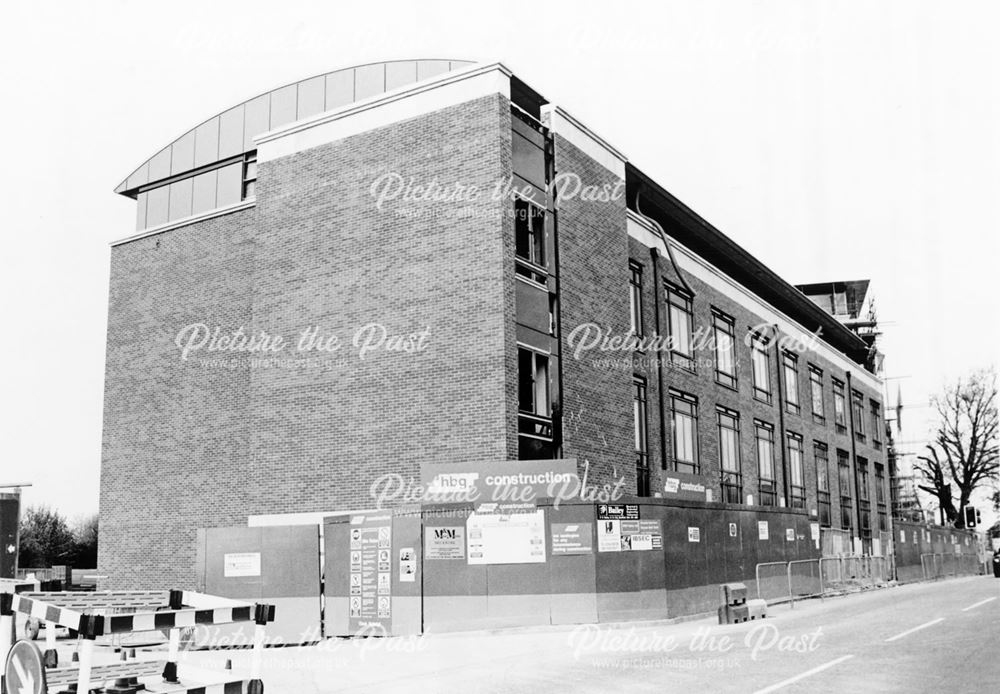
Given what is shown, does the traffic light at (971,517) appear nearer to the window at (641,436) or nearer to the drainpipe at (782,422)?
the drainpipe at (782,422)

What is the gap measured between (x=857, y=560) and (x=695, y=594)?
15098 millimetres

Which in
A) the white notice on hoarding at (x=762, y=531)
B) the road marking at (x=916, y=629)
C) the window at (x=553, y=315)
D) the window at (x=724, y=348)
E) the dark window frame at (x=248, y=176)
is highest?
the dark window frame at (x=248, y=176)

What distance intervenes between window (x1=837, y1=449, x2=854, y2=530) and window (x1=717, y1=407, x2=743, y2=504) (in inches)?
539

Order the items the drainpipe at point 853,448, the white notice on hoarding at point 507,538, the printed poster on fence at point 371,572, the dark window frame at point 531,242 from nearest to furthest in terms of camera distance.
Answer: the white notice on hoarding at point 507,538, the printed poster on fence at point 371,572, the dark window frame at point 531,242, the drainpipe at point 853,448

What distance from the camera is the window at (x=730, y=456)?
34625mm

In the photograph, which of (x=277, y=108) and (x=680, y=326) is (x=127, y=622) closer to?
(x=680, y=326)

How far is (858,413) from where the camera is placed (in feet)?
175

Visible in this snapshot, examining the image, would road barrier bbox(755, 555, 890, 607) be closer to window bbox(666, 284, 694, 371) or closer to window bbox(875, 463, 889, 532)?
window bbox(666, 284, 694, 371)

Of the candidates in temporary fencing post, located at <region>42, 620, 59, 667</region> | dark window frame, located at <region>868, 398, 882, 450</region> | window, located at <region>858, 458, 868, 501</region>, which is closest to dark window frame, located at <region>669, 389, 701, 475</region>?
A: window, located at <region>858, 458, 868, 501</region>

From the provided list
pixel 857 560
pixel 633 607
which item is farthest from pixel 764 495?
pixel 633 607

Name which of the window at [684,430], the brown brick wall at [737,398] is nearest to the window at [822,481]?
the brown brick wall at [737,398]

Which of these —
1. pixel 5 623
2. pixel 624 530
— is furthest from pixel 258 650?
pixel 624 530

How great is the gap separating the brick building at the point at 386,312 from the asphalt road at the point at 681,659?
206 inches

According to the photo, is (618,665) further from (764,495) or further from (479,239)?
(764,495)
